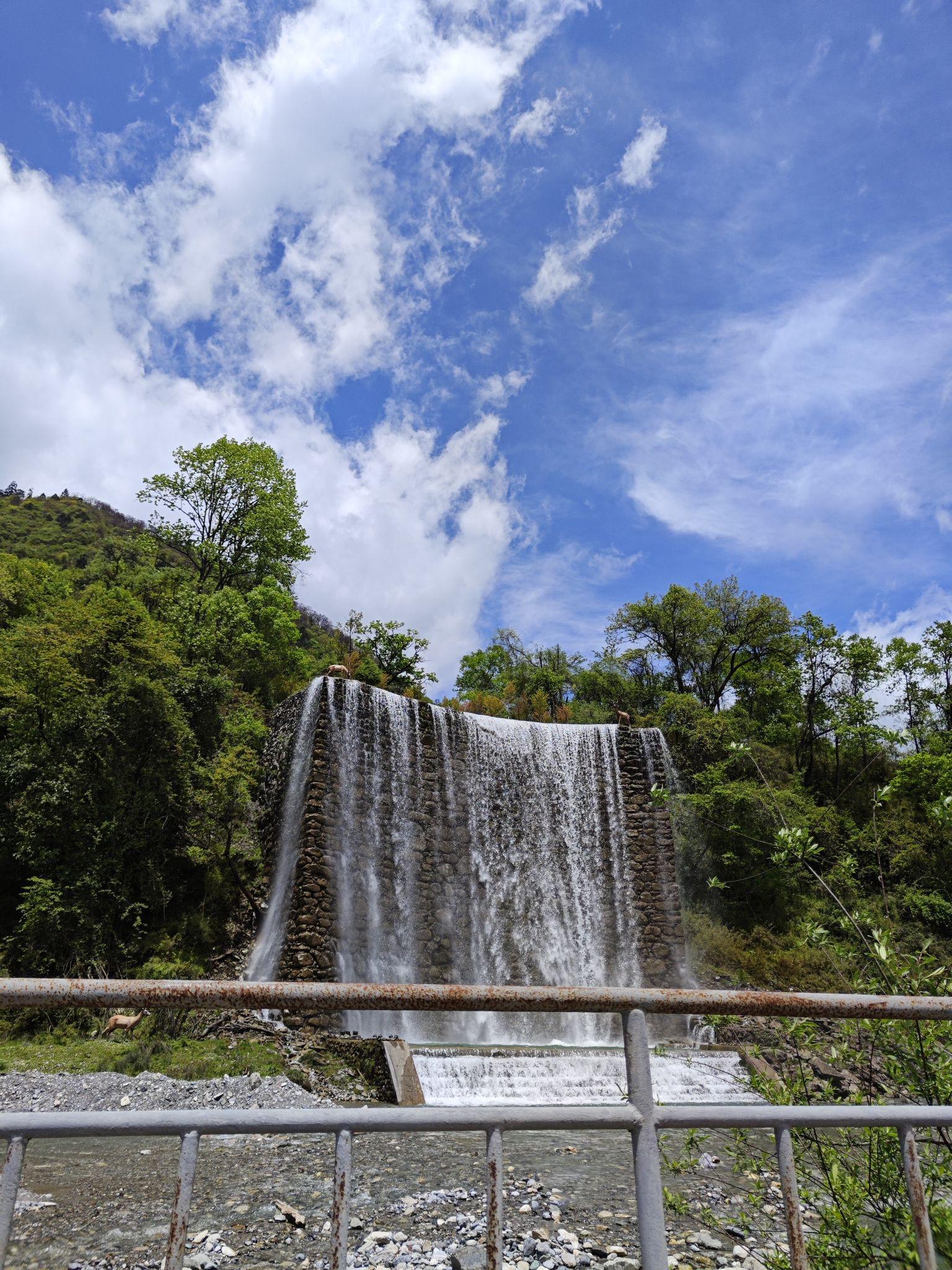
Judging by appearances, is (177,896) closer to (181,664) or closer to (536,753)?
(181,664)

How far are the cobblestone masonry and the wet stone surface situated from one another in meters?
6.77

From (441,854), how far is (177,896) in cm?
498

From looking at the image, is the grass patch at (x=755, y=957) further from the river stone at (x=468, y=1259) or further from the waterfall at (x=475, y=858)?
the river stone at (x=468, y=1259)

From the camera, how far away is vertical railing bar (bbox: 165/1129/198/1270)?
1.28 metres

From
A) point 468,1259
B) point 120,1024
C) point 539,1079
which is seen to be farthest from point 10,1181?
point 120,1024

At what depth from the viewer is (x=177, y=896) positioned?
14016 mm

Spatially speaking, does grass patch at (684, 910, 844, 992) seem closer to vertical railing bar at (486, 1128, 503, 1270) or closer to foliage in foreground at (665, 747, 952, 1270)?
foliage in foreground at (665, 747, 952, 1270)

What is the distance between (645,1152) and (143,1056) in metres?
9.08

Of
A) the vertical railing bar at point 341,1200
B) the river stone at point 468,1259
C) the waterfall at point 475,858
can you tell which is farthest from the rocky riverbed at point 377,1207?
the waterfall at point 475,858

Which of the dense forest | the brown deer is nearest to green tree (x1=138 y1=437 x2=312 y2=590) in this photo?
the dense forest

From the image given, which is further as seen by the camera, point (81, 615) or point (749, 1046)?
point (81, 615)

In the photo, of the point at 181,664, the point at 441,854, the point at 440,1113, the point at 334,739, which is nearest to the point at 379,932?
the point at 441,854

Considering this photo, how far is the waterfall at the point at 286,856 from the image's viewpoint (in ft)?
42.4

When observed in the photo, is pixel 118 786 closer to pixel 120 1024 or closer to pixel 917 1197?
pixel 120 1024
